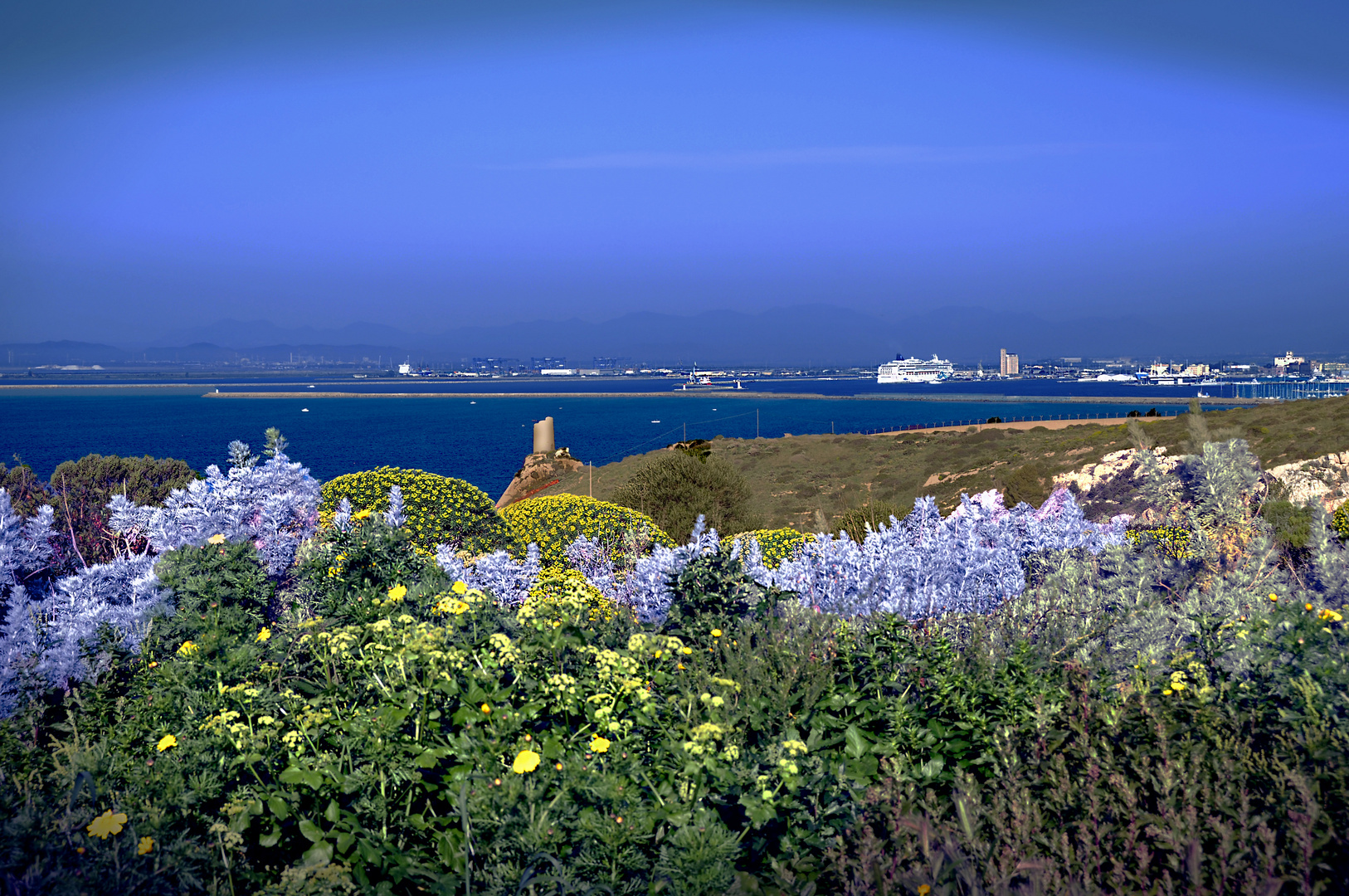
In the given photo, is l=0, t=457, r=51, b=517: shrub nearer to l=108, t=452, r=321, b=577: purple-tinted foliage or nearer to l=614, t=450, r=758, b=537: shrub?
l=108, t=452, r=321, b=577: purple-tinted foliage

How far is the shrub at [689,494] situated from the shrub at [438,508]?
639cm

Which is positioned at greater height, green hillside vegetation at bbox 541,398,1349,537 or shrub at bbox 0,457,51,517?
shrub at bbox 0,457,51,517

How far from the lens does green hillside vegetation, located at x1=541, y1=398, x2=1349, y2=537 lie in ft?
82.8

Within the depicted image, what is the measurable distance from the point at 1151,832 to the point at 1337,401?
123ft

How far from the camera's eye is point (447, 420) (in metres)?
124

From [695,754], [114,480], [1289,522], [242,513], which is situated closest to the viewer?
[695,754]

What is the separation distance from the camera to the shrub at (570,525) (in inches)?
363

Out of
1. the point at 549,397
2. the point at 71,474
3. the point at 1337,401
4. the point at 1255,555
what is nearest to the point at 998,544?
the point at 1255,555

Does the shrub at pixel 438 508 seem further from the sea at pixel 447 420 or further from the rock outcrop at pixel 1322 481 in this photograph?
the sea at pixel 447 420

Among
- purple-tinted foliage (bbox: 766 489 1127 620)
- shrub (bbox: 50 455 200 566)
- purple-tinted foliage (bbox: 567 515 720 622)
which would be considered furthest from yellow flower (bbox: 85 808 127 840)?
shrub (bbox: 50 455 200 566)

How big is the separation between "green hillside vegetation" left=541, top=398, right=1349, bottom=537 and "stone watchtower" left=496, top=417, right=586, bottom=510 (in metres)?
0.61

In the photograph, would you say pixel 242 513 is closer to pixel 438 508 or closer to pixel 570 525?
pixel 438 508

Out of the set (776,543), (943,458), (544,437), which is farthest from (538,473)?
(776,543)

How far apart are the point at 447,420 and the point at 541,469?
96186 millimetres
